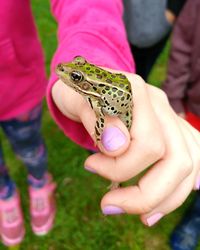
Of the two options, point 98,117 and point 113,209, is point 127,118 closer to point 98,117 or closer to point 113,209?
point 98,117

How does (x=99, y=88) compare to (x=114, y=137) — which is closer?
(x=114, y=137)

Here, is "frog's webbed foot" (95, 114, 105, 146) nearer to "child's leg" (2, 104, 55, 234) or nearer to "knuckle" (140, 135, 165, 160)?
"knuckle" (140, 135, 165, 160)

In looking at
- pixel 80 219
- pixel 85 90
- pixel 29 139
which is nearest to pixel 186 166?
pixel 85 90

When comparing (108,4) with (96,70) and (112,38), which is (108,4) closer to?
(112,38)

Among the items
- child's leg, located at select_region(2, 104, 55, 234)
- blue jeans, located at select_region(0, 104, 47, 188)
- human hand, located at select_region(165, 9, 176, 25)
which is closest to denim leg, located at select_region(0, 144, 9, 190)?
blue jeans, located at select_region(0, 104, 47, 188)

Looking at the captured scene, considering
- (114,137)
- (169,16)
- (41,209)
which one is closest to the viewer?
(114,137)

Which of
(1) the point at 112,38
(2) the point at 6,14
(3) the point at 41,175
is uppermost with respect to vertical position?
(1) the point at 112,38

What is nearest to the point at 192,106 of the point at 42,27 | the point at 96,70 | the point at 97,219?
the point at 97,219
